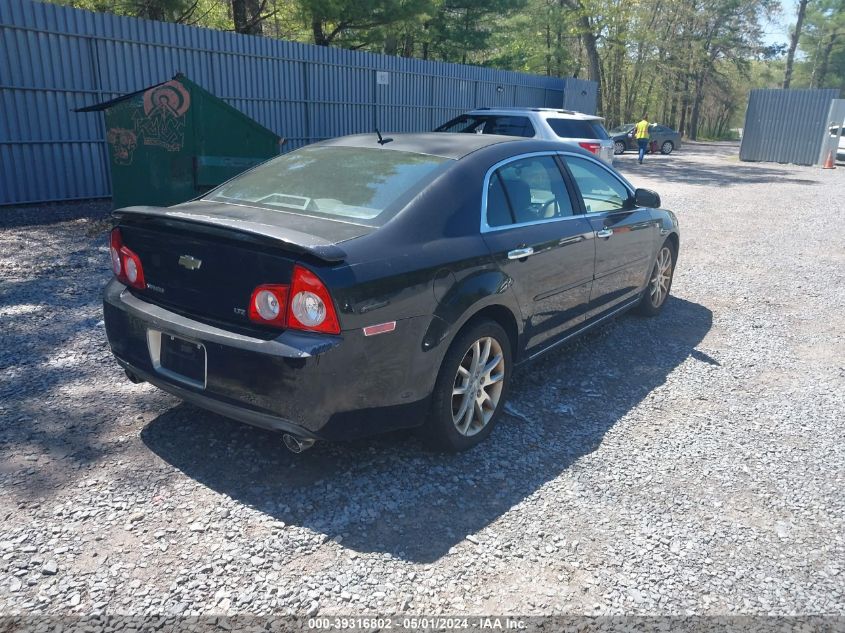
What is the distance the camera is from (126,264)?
11.6 feet

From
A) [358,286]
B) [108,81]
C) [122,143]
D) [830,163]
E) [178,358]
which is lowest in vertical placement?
Result: [830,163]

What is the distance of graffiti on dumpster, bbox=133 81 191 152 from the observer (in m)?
8.18

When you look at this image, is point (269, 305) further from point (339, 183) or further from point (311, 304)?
point (339, 183)

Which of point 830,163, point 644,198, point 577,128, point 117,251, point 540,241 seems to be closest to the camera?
point 117,251

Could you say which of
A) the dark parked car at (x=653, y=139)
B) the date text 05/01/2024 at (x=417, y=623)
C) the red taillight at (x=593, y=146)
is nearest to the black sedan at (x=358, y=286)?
the date text 05/01/2024 at (x=417, y=623)

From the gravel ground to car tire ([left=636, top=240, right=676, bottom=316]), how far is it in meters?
0.75

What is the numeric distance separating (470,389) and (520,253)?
84 centimetres

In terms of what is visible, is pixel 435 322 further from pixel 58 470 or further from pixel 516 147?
pixel 58 470

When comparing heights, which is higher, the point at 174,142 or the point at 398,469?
the point at 174,142

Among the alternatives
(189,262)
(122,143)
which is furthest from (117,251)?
(122,143)

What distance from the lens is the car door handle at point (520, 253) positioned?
3807mm

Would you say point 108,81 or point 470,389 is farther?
point 108,81

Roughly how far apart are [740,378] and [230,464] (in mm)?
3669

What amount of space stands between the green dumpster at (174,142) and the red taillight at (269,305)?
590 cm
